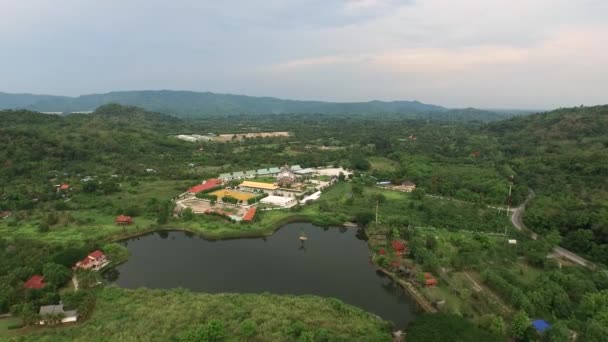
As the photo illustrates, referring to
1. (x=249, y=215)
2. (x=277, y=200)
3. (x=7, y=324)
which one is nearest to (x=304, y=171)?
(x=277, y=200)

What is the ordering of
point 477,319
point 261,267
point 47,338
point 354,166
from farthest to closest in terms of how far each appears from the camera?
1. point 354,166
2. point 261,267
3. point 477,319
4. point 47,338

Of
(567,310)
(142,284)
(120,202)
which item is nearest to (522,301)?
(567,310)

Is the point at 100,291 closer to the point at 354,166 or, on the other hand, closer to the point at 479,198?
the point at 479,198

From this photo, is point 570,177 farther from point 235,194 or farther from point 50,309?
point 50,309

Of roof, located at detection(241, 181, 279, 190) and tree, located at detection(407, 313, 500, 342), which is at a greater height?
roof, located at detection(241, 181, 279, 190)

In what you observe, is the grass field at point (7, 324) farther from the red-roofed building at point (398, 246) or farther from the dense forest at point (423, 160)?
the red-roofed building at point (398, 246)

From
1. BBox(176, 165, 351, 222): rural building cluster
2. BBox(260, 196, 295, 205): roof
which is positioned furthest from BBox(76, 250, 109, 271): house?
BBox(260, 196, 295, 205): roof

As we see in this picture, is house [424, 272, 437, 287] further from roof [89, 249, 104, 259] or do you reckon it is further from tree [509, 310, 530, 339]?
roof [89, 249, 104, 259]
